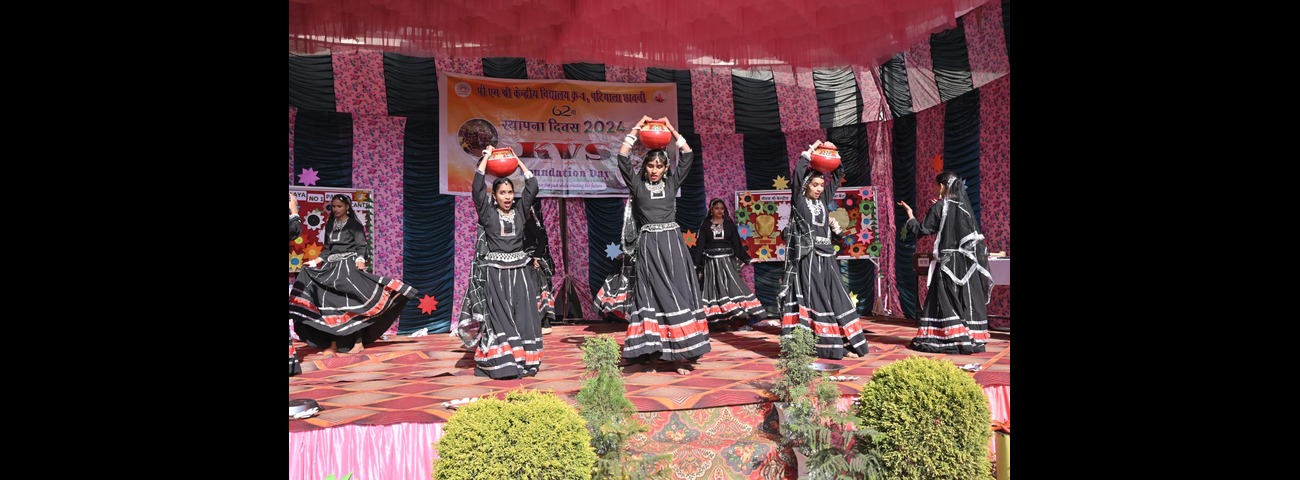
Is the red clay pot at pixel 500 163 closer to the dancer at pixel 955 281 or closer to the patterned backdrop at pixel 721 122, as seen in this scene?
the dancer at pixel 955 281

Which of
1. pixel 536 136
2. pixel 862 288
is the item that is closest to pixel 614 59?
pixel 536 136

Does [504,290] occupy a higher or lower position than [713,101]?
lower

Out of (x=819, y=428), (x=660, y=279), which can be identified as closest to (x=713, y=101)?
(x=660, y=279)

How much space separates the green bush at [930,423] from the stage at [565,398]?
500 millimetres

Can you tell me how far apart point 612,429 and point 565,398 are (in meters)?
1.06

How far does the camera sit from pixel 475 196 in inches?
187

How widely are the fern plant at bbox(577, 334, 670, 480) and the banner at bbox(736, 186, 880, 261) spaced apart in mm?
6204

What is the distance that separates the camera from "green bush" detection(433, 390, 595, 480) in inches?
99.0

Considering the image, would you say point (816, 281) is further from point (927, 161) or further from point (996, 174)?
point (927, 161)

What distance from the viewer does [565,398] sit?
3988 millimetres

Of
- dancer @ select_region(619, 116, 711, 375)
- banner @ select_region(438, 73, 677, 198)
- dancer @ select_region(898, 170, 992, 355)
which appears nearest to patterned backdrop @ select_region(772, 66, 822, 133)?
banner @ select_region(438, 73, 677, 198)

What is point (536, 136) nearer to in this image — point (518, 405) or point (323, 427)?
point (323, 427)

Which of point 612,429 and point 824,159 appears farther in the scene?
point 824,159

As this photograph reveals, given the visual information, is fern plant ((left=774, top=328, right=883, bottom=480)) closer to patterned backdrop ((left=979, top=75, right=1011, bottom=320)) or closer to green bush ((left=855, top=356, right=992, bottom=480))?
green bush ((left=855, top=356, right=992, bottom=480))
